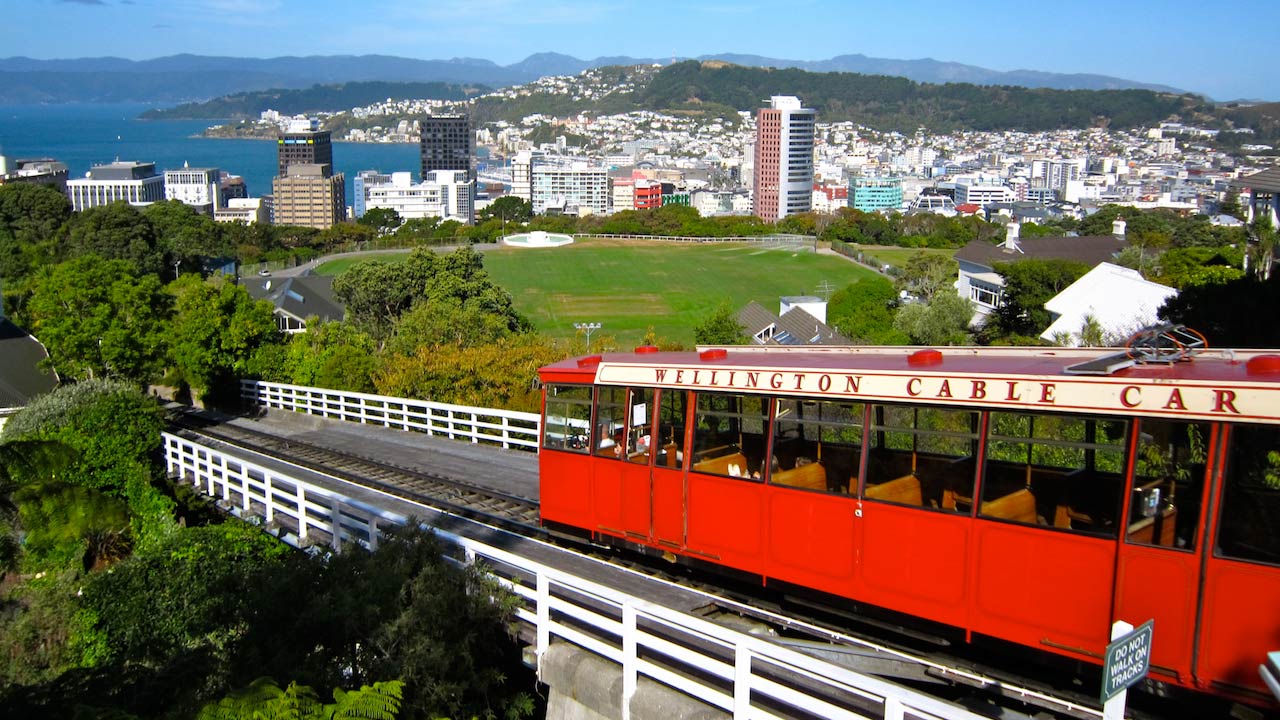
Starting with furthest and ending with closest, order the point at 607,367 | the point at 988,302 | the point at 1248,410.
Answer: the point at 988,302 → the point at 607,367 → the point at 1248,410

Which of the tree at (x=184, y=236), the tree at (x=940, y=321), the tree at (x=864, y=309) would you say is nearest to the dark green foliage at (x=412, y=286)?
the tree at (x=940, y=321)

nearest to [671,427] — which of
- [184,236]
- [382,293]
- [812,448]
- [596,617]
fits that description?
[812,448]

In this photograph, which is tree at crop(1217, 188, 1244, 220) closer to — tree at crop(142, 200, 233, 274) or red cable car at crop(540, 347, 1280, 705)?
red cable car at crop(540, 347, 1280, 705)

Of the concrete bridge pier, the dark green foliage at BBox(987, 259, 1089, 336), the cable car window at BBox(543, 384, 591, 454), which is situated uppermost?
the cable car window at BBox(543, 384, 591, 454)

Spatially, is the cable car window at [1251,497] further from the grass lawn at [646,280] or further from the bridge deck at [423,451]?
the grass lawn at [646,280]

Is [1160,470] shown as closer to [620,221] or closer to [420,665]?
[420,665]

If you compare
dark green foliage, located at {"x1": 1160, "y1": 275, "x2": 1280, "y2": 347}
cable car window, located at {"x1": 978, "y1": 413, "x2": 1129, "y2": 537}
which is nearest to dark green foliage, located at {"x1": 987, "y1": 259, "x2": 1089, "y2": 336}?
dark green foliage, located at {"x1": 1160, "y1": 275, "x2": 1280, "y2": 347}

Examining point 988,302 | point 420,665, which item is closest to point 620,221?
point 988,302

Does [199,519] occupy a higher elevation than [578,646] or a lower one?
lower
